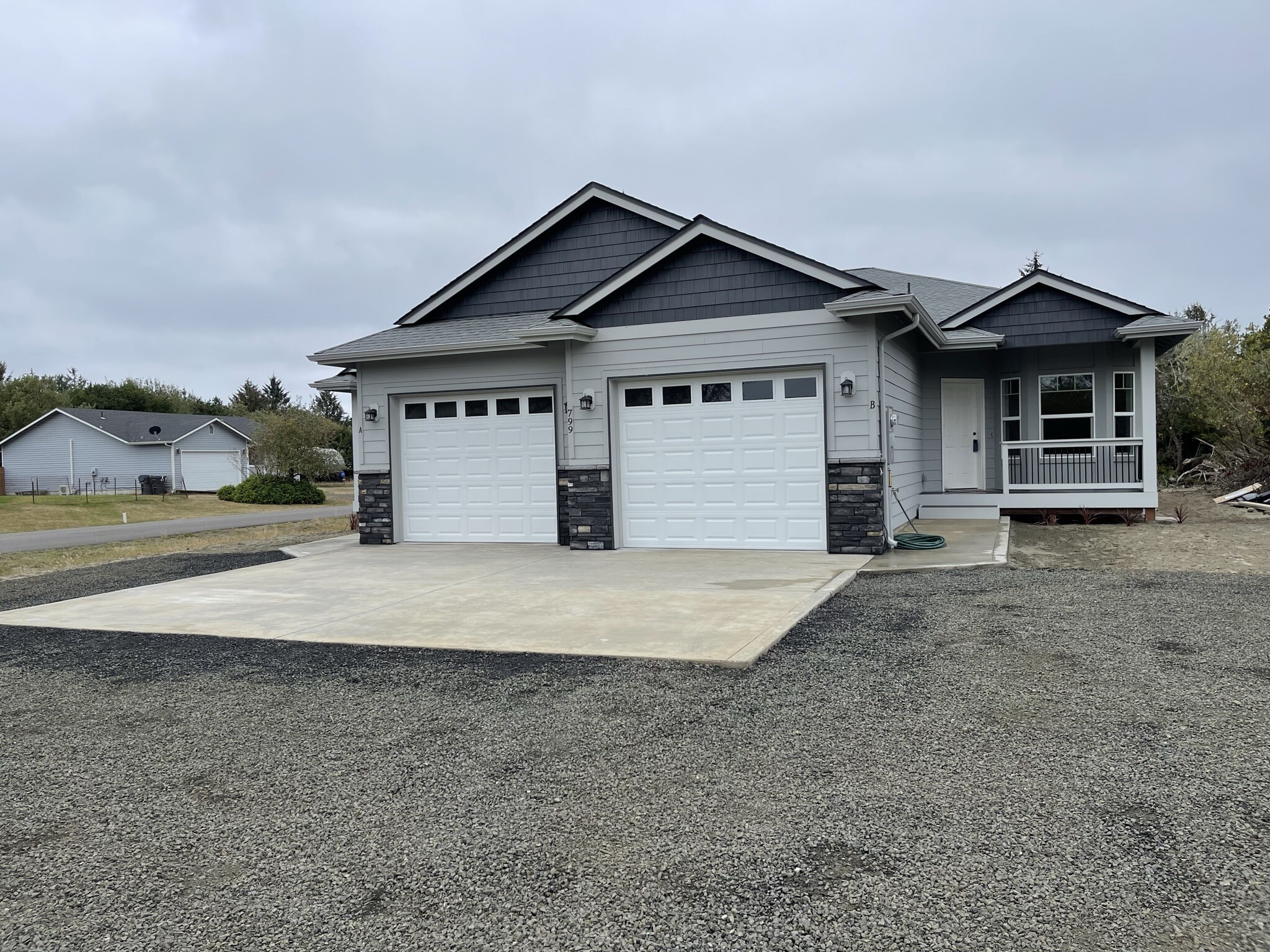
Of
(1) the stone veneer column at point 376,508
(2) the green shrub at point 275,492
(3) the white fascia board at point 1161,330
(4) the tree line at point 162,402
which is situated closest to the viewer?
(3) the white fascia board at point 1161,330

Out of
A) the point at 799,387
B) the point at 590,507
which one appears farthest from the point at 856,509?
the point at 590,507

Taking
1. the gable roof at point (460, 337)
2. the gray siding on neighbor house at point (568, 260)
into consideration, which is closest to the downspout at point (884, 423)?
the gable roof at point (460, 337)

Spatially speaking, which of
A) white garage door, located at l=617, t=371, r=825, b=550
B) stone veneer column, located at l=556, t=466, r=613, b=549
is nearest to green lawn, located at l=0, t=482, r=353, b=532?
stone veneer column, located at l=556, t=466, r=613, b=549

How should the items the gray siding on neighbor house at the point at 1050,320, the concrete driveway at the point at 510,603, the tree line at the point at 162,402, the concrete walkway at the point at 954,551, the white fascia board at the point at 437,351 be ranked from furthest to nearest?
the tree line at the point at 162,402 < the gray siding on neighbor house at the point at 1050,320 < the white fascia board at the point at 437,351 < the concrete walkway at the point at 954,551 < the concrete driveway at the point at 510,603

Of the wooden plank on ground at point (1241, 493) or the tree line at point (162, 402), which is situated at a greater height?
the tree line at point (162, 402)

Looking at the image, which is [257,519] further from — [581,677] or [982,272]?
[982,272]

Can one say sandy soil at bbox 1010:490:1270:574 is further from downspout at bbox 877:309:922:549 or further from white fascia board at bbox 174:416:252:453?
white fascia board at bbox 174:416:252:453

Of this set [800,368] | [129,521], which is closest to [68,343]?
[129,521]

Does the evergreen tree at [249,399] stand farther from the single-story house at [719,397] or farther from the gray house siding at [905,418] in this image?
the gray house siding at [905,418]

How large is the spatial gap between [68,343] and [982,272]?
202 feet

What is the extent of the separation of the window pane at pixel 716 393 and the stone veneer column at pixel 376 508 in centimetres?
541

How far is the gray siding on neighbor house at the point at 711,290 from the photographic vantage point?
35.6 feet

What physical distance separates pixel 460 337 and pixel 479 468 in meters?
2.06

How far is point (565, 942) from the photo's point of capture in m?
2.37
